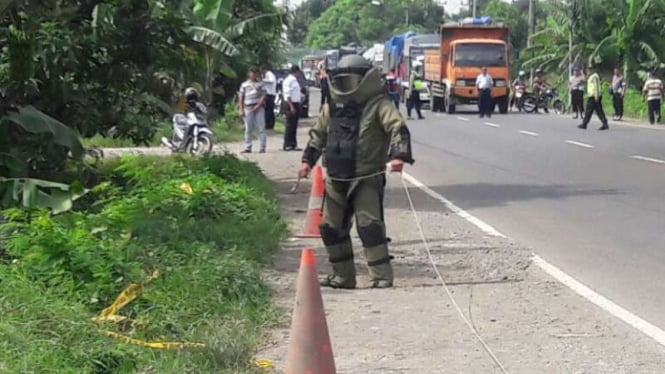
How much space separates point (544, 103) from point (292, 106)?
27282mm

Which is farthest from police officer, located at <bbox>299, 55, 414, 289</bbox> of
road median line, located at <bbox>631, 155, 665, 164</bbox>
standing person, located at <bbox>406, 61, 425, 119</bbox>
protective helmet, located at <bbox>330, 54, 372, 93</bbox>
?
standing person, located at <bbox>406, 61, 425, 119</bbox>

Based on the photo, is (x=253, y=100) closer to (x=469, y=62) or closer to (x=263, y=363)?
(x=263, y=363)

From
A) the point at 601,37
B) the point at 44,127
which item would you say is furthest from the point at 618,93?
the point at 44,127

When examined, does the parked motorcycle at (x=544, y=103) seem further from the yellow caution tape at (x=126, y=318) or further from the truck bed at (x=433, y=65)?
the yellow caution tape at (x=126, y=318)

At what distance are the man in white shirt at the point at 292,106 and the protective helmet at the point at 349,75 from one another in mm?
14254

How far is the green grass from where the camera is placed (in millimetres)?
6297

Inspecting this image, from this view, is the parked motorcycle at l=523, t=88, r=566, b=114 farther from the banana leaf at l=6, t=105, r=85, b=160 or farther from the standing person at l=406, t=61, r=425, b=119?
the banana leaf at l=6, t=105, r=85, b=160

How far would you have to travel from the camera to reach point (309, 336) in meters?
6.27

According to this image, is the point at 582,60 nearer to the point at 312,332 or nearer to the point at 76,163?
the point at 76,163

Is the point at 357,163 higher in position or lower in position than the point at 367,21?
lower

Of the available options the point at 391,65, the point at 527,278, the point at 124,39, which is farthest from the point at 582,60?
the point at 527,278

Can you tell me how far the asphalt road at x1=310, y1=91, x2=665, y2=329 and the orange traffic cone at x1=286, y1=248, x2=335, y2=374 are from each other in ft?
8.89

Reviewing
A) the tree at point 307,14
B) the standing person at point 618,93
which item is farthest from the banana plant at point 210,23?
the tree at point 307,14

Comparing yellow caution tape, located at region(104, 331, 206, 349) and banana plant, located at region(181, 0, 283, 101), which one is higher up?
banana plant, located at region(181, 0, 283, 101)
